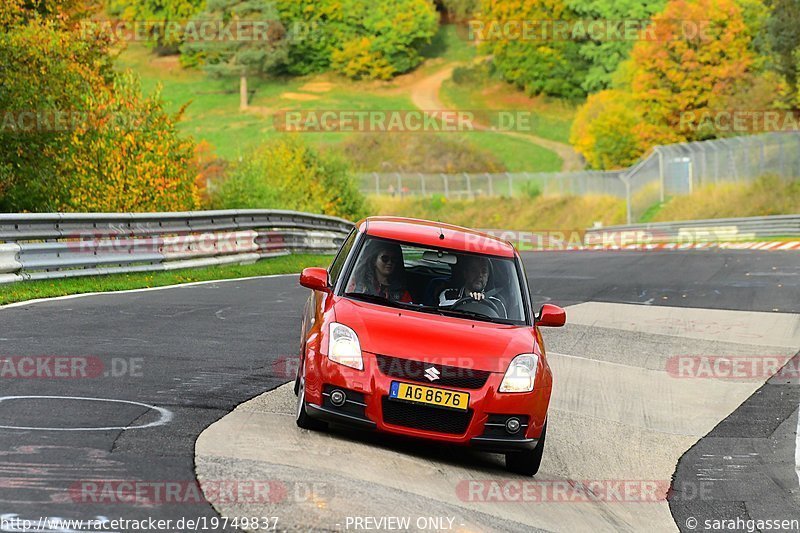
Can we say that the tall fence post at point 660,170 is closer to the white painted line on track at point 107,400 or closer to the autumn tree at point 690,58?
the autumn tree at point 690,58

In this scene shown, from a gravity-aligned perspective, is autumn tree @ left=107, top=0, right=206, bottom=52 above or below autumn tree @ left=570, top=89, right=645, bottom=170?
above

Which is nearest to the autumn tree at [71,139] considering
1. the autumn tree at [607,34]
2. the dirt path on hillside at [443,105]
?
the dirt path on hillside at [443,105]

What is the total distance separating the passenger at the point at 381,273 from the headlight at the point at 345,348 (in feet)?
2.78

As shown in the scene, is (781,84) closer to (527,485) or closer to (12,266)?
(12,266)

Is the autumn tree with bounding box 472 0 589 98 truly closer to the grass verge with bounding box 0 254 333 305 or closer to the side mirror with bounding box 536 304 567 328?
the grass verge with bounding box 0 254 333 305

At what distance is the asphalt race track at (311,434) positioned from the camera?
6770mm

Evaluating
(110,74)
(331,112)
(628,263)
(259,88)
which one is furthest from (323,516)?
(259,88)

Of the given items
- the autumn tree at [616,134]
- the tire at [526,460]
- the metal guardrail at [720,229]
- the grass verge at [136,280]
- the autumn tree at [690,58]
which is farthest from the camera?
the autumn tree at [616,134]

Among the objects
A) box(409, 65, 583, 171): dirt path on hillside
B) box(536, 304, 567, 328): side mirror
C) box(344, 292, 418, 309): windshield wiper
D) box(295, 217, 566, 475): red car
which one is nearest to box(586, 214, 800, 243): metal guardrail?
box(536, 304, 567, 328): side mirror

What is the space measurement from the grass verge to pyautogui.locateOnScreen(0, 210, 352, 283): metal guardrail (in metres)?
0.11

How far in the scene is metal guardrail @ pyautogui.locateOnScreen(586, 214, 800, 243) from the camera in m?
45.8

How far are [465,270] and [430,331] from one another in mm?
1152

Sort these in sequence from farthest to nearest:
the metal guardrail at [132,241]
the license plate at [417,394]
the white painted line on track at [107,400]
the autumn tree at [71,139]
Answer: the autumn tree at [71,139]
the metal guardrail at [132,241]
the license plate at [417,394]
the white painted line on track at [107,400]

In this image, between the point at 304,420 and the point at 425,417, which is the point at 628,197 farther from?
the point at 425,417
